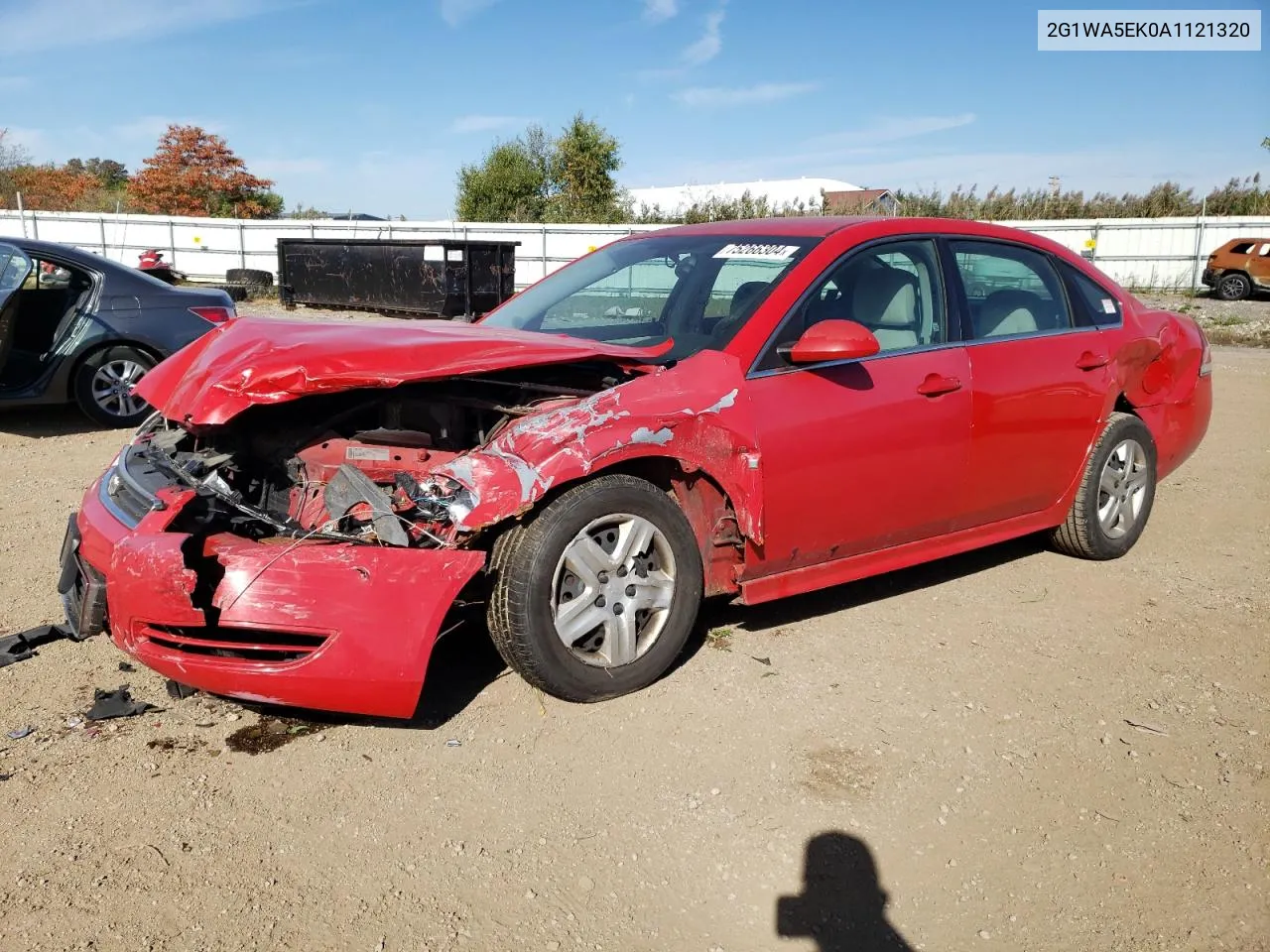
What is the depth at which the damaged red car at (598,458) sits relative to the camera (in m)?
3.07

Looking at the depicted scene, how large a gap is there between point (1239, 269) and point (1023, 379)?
80.4 feet

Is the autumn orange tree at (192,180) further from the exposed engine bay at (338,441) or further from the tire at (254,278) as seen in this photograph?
the exposed engine bay at (338,441)

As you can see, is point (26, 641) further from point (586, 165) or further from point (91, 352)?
point (586, 165)

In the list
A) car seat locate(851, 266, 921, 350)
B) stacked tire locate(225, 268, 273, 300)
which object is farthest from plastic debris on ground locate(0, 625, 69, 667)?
stacked tire locate(225, 268, 273, 300)

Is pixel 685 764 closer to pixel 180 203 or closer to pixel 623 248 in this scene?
pixel 623 248

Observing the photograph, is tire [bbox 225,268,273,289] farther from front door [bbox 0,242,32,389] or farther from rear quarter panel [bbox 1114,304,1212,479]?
rear quarter panel [bbox 1114,304,1212,479]

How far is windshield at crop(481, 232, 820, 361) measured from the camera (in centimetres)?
402

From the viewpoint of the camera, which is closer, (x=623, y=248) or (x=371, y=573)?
(x=371, y=573)

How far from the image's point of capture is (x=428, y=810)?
2.94 metres

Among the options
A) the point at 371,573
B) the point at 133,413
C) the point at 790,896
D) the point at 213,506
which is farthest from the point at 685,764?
the point at 133,413

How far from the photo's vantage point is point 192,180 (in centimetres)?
4509

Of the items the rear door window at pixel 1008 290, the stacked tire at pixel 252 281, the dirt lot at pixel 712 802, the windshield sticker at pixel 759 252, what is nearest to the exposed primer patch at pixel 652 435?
the dirt lot at pixel 712 802

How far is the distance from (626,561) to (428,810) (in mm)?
1023

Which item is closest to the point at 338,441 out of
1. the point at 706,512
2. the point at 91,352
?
the point at 706,512
